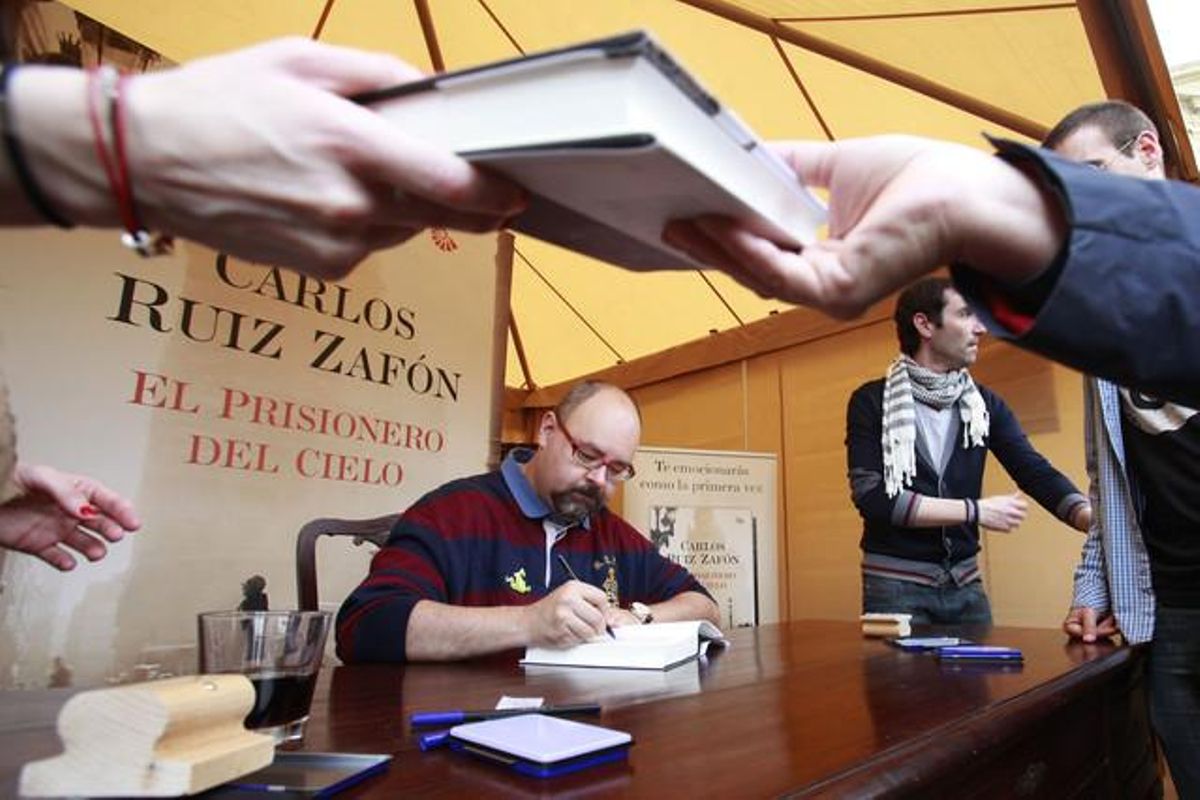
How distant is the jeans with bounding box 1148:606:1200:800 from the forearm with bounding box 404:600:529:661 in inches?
44.5

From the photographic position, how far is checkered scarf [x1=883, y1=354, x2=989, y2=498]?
1849mm

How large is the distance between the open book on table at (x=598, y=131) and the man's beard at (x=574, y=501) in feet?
3.90

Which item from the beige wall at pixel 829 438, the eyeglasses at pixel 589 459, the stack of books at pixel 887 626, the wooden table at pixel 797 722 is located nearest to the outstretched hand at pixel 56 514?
the wooden table at pixel 797 722

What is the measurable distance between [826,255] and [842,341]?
2967 mm

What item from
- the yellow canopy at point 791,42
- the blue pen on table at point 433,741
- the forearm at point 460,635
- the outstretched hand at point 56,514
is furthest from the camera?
the yellow canopy at point 791,42

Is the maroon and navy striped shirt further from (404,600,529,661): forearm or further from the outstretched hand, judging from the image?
the outstretched hand

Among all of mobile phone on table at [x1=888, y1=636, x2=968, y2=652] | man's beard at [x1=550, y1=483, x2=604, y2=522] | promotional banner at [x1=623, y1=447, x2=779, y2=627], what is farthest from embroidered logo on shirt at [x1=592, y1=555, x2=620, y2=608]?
promotional banner at [x1=623, y1=447, x2=779, y2=627]

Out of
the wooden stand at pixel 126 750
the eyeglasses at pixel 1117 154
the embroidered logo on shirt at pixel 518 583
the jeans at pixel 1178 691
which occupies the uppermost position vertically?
the eyeglasses at pixel 1117 154

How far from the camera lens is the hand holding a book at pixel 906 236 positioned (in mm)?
474

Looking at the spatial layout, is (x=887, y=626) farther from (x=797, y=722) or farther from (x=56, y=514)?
(x=56, y=514)

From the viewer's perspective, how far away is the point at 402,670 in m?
1.06

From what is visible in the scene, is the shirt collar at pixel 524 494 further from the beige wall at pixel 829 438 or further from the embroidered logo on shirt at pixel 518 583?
the beige wall at pixel 829 438

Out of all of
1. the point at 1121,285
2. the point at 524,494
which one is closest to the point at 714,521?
the point at 524,494

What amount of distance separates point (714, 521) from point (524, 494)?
1.86m
